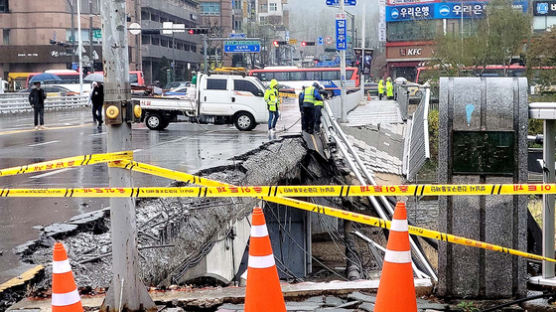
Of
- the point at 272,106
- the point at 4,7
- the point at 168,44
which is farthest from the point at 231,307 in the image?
the point at 168,44

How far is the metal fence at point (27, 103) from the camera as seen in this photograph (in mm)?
40412

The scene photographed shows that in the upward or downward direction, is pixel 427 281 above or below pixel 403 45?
below

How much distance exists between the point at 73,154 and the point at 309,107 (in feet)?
24.3

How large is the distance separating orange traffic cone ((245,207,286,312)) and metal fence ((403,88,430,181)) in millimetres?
12164

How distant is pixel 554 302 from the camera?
5.65m

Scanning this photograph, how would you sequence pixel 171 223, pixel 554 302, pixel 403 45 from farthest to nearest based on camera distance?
pixel 403 45
pixel 171 223
pixel 554 302

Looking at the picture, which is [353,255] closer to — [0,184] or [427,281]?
[0,184]

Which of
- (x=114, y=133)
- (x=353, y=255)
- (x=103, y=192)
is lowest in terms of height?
(x=353, y=255)

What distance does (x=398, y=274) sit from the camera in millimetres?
4996

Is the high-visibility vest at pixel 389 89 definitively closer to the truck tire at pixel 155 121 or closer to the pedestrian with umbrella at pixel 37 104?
the truck tire at pixel 155 121

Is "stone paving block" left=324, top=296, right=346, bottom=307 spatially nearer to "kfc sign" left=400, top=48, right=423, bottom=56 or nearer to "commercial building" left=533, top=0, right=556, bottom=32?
"commercial building" left=533, top=0, right=556, bottom=32

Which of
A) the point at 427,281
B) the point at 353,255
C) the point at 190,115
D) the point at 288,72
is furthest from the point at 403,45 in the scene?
the point at 427,281

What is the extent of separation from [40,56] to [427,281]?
247ft

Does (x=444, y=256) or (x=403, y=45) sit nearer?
(x=444, y=256)
